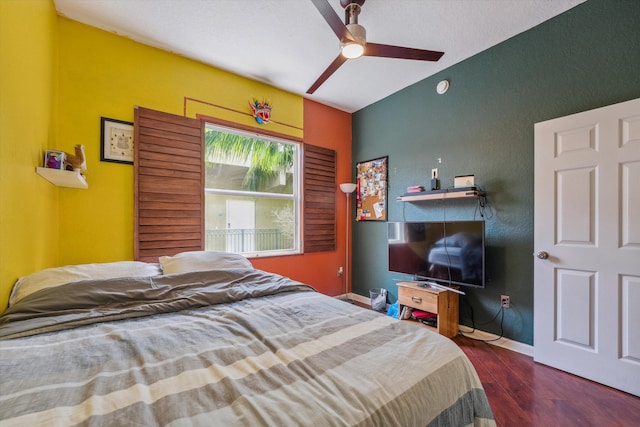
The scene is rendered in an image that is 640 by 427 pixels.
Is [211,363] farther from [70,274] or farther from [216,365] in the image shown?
[70,274]

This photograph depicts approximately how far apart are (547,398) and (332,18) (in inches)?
108

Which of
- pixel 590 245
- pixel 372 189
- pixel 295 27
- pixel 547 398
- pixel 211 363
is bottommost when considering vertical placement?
pixel 547 398

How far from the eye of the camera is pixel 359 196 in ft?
12.8

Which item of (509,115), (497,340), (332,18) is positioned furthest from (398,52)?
(497,340)

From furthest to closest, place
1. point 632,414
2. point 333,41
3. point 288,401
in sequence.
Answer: point 333,41 → point 632,414 → point 288,401

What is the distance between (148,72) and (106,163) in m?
0.94

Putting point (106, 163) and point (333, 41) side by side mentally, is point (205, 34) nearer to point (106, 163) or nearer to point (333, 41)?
point (333, 41)

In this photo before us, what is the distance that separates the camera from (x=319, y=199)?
Answer: 12.0 feet

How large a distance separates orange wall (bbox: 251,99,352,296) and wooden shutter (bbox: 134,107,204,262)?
1077 millimetres

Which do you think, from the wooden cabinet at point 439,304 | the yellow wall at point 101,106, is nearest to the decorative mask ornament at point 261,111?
the yellow wall at point 101,106

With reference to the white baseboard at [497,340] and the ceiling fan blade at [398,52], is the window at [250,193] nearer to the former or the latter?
the ceiling fan blade at [398,52]

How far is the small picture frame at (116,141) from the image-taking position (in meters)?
2.27

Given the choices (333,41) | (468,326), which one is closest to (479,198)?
(468,326)

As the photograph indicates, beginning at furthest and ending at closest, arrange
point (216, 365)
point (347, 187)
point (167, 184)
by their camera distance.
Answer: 1. point (347, 187)
2. point (167, 184)
3. point (216, 365)
